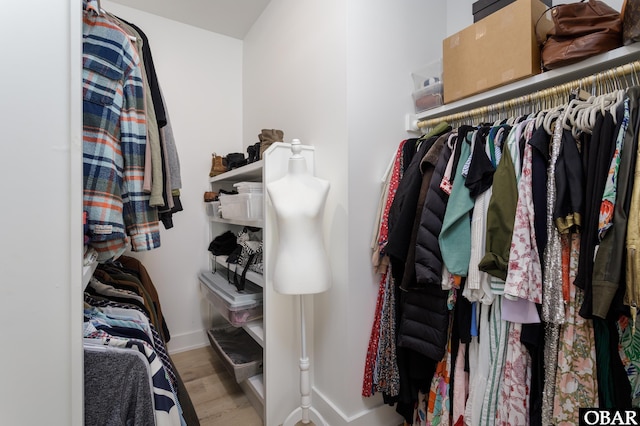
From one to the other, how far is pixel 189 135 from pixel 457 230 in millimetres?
2104

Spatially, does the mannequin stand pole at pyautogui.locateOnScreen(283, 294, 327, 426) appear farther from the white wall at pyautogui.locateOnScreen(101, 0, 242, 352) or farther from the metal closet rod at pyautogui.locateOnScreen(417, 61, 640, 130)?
the white wall at pyautogui.locateOnScreen(101, 0, 242, 352)

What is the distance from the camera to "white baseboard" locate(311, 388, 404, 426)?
1.42 metres

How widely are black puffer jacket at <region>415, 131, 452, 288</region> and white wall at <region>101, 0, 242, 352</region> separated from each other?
1864 mm

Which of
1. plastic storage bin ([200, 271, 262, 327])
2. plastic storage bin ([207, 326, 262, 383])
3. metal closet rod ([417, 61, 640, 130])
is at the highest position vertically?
metal closet rod ([417, 61, 640, 130])

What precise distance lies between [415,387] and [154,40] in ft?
9.19

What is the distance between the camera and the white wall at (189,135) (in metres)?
2.30

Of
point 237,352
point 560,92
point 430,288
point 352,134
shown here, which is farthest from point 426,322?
point 237,352

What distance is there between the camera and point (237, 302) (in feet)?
5.43

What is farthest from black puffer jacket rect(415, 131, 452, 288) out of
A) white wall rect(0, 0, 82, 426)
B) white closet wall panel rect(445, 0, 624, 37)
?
white wall rect(0, 0, 82, 426)

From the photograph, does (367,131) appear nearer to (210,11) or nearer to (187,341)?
(210,11)

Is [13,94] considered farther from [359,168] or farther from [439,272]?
[439,272]

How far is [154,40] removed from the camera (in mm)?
2258

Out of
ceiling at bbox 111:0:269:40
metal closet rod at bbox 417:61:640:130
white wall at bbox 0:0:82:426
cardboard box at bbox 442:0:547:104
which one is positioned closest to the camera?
white wall at bbox 0:0:82:426

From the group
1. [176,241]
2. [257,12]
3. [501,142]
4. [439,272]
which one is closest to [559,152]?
[501,142]
